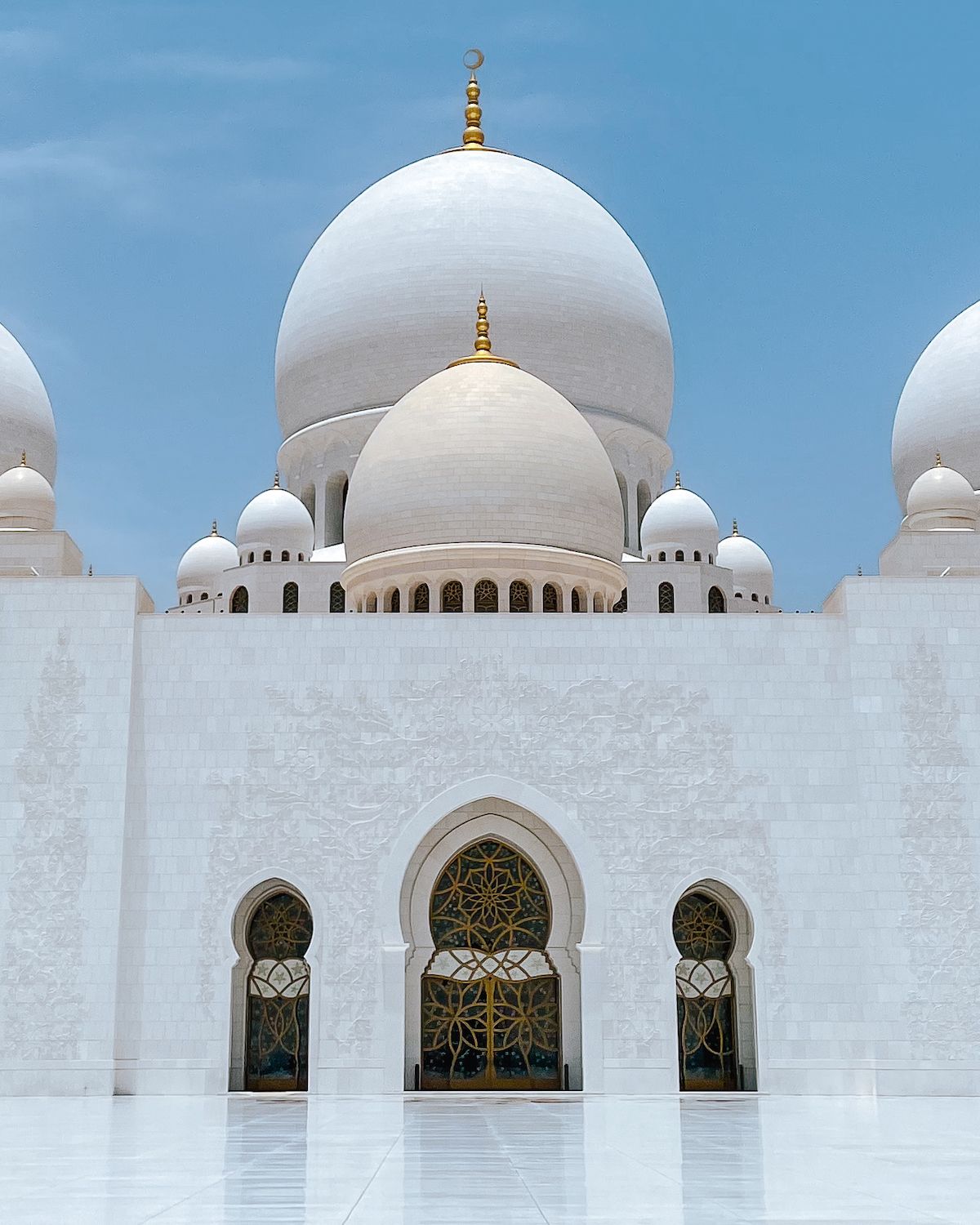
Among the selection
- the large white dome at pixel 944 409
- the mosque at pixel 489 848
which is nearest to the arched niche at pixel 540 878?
the mosque at pixel 489 848

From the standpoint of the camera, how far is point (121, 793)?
1348 centimetres

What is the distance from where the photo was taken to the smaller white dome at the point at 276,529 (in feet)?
65.0

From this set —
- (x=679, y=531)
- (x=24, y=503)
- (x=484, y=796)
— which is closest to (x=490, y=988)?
(x=484, y=796)

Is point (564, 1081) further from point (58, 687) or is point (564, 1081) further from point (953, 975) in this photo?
point (58, 687)

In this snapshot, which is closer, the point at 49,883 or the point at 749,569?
the point at 49,883

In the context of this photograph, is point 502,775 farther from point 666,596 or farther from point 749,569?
point 749,569

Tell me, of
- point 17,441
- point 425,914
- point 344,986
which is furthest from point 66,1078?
point 17,441

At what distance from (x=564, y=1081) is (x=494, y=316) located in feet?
32.8

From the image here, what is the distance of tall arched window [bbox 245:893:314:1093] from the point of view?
13477mm

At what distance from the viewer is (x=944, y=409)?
2030 cm

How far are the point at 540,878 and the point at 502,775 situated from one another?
3.22 ft

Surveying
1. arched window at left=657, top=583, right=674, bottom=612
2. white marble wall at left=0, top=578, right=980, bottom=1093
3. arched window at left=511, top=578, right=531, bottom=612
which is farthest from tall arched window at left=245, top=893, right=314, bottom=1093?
arched window at left=657, top=583, right=674, bottom=612

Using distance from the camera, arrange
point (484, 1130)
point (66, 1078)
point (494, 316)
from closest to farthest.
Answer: point (484, 1130) < point (66, 1078) < point (494, 316)

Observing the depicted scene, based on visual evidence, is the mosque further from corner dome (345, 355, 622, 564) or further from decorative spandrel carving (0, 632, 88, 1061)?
corner dome (345, 355, 622, 564)
